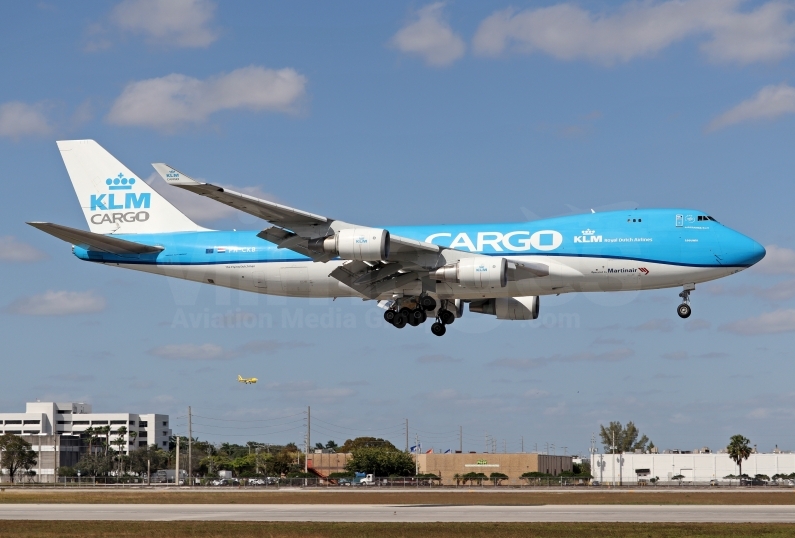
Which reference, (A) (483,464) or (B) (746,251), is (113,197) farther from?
(A) (483,464)

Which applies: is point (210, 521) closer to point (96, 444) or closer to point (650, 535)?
point (650, 535)

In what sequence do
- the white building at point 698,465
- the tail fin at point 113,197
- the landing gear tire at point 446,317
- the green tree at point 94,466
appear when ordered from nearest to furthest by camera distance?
the landing gear tire at point 446,317 → the tail fin at point 113,197 → the white building at point 698,465 → the green tree at point 94,466

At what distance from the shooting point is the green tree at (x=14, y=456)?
146375mm

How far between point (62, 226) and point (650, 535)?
108ft

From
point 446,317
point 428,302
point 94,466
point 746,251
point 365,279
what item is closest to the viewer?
point 746,251

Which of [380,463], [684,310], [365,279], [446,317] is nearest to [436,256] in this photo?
[365,279]

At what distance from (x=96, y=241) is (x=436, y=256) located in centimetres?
1954

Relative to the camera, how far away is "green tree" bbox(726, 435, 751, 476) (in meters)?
145

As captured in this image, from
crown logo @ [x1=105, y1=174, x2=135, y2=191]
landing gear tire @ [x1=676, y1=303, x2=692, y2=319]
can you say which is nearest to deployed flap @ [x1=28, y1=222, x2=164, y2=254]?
crown logo @ [x1=105, y1=174, x2=135, y2=191]

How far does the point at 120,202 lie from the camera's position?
59750 mm

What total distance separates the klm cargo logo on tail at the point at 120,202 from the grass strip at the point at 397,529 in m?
21.2

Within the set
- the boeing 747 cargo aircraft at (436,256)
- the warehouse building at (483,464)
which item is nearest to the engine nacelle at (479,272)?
the boeing 747 cargo aircraft at (436,256)

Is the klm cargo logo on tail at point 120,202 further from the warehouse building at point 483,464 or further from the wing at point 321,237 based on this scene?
the warehouse building at point 483,464

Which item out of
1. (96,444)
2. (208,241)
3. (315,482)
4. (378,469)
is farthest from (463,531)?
(96,444)
